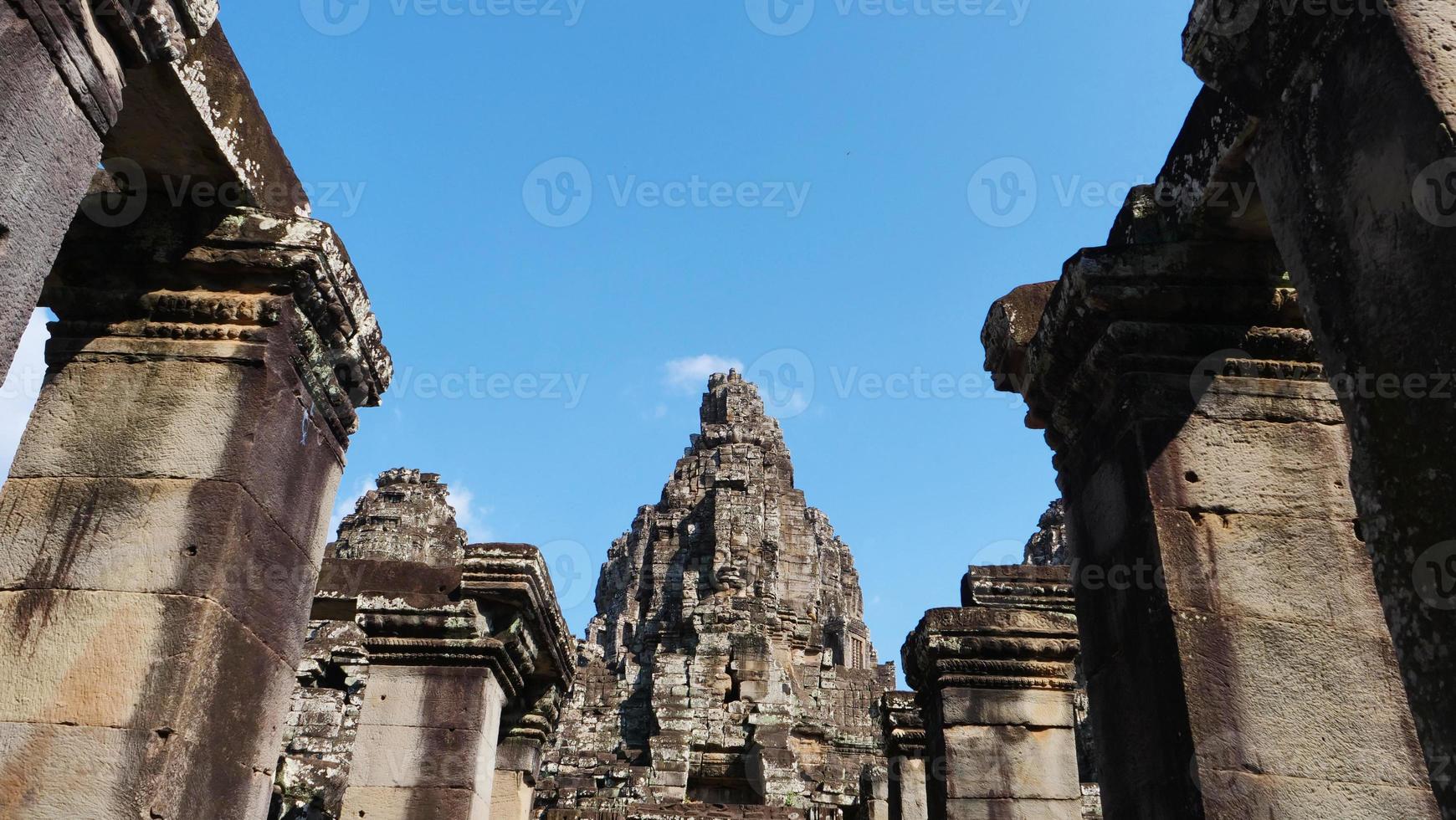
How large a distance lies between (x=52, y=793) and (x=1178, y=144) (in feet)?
14.4

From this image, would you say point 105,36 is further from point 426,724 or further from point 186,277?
point 426,724

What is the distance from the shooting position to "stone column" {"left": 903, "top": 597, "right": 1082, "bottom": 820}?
7.87m

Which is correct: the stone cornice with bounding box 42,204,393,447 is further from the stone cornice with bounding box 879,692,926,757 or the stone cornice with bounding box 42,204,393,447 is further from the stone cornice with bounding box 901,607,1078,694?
the stone cornice with bounding box 879,692,926,757

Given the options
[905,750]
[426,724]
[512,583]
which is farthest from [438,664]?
[905,750]

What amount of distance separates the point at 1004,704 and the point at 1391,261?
631cm

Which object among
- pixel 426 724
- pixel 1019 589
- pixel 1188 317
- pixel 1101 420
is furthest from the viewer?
pixel 1019 589

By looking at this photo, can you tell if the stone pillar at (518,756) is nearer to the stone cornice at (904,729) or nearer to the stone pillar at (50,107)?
the stone cornice at (904,729)

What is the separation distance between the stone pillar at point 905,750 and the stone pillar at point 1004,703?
312cm

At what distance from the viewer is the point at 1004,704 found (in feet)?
26.3

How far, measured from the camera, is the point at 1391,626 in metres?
2.33

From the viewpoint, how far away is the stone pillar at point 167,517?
11.0ft

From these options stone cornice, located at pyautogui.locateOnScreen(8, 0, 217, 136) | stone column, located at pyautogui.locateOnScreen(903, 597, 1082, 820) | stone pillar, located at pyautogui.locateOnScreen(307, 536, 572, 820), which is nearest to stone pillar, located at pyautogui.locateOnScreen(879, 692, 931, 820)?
stone column, located at pyautogui.locateOnScreen(903, 597, 1082, 820)

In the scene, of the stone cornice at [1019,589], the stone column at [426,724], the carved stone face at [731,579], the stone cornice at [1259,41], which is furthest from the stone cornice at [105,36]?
the carved stone face at [731,579]

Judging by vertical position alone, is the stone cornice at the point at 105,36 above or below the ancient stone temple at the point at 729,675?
below
